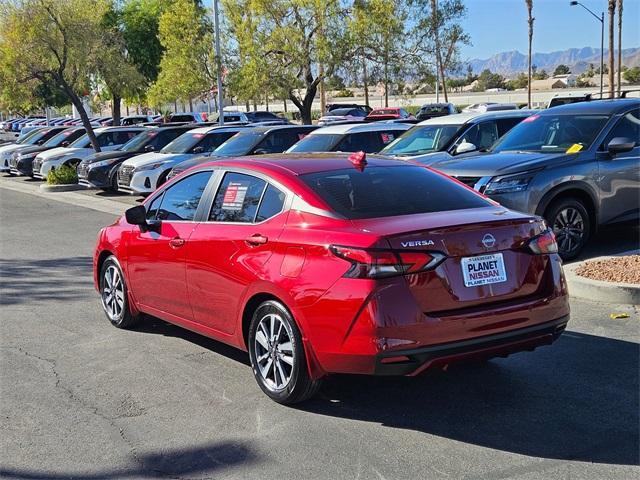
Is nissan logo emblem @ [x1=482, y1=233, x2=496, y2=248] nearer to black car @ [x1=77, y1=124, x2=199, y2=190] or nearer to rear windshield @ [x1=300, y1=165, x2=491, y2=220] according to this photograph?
rear windshield @ [x1=300, y1=165, x2=491, y2=220]

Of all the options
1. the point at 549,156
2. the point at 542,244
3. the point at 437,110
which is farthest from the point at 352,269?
the point at 437,110

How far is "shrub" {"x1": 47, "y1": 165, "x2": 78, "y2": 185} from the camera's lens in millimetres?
22812

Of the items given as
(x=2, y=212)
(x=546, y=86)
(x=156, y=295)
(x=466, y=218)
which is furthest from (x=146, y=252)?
(x=546, y=86)

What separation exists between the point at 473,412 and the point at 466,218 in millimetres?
1218

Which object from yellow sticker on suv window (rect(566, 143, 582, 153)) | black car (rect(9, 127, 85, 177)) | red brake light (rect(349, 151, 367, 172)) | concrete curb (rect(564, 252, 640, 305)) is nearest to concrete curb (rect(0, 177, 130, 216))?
black car (rect(9, 127, 85, 177))

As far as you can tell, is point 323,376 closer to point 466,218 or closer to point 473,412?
point 473,412

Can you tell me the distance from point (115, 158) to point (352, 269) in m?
17.4

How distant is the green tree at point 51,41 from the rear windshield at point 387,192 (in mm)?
19890

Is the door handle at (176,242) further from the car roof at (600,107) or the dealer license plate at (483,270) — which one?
the car roof at (600,107)

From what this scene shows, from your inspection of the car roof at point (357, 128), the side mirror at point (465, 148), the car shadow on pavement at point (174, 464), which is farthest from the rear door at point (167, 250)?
the car roof at point (357, 128)

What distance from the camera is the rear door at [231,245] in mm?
5145

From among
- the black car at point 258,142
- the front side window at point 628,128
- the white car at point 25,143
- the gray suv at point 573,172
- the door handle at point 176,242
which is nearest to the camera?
the door handle at point 176,242

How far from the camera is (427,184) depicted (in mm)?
5531

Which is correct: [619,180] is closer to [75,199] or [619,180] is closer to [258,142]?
[258,142]
